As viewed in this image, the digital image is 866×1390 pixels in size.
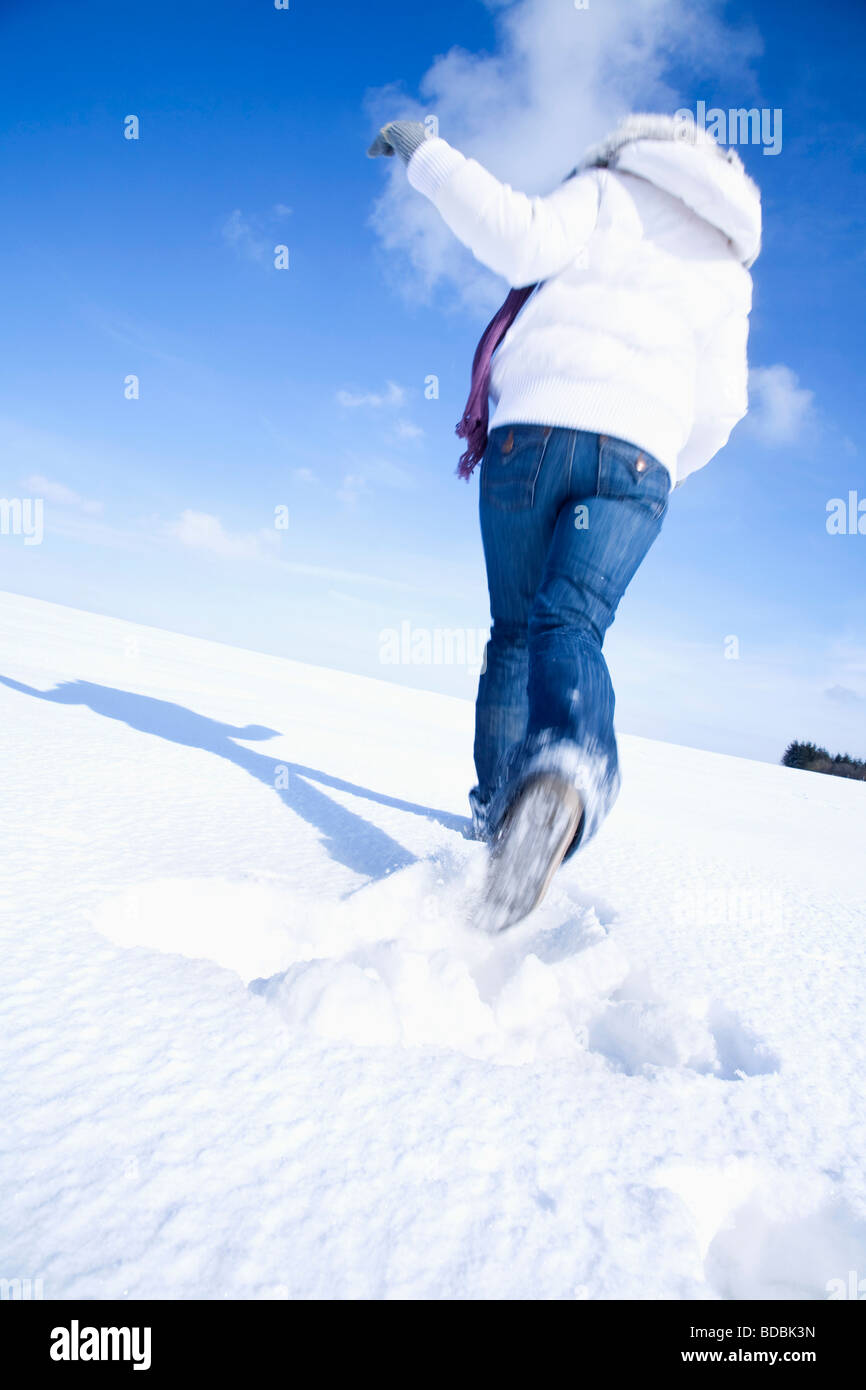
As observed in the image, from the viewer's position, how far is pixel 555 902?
1.26m

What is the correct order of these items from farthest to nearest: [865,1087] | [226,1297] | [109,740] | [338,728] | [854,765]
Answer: [854,765] < [338,728] < [109,740] < [865,1087] < [226,1297]

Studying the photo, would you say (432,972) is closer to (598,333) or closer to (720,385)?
(598,333)

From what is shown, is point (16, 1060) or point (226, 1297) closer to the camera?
point (226, 1297)

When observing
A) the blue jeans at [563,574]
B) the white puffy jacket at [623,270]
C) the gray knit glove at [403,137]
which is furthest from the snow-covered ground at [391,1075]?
the gray knit glove at [403,137]

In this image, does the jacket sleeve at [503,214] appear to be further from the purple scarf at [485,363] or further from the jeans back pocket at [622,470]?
the jeans back pocket at [622,470]

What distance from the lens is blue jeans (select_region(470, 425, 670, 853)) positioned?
2.84ft

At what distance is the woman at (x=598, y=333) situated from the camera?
106 centimetres

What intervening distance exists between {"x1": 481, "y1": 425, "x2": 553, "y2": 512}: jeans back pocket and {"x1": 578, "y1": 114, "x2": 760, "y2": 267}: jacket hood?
0.42 meters

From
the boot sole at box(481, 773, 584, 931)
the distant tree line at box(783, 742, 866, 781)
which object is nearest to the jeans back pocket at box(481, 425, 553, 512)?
the boot sole at box(481, 773, 584, 931)

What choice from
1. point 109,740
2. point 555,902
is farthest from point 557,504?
point 109,740

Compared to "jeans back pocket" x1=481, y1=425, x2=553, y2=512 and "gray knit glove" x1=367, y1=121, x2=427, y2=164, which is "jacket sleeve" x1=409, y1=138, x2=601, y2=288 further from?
"jeans back pocket" x1=481, y1=425, x2=553, y2=512

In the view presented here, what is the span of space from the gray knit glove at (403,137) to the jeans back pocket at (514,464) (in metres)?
0.43
